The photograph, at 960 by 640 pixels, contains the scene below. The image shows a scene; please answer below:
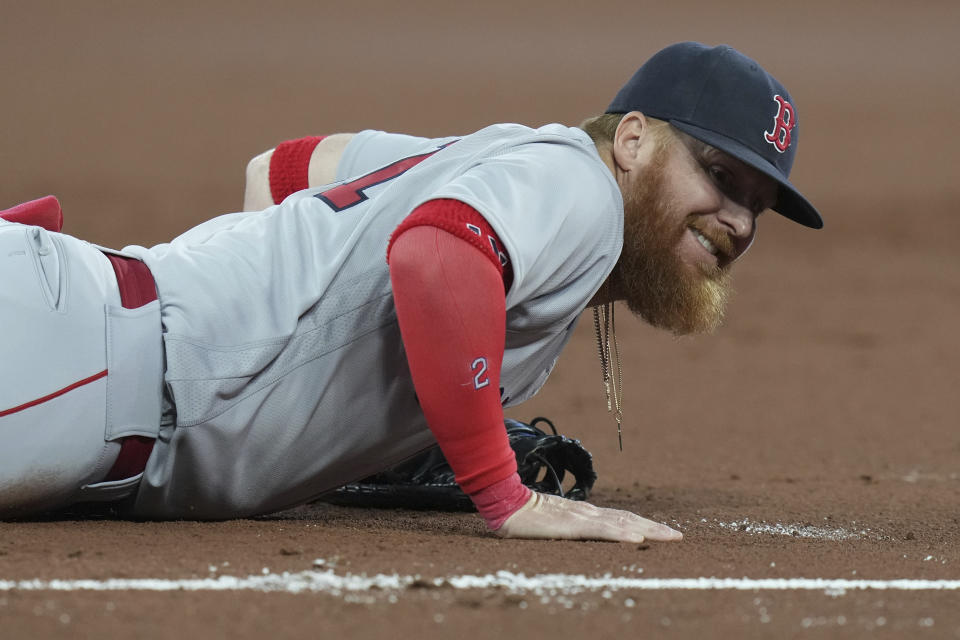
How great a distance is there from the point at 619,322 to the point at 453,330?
17.4ft

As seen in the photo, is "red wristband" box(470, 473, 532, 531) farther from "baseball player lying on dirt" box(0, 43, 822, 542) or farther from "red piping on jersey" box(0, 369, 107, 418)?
"red piping on jersey" box(0, 369, 107, 418)

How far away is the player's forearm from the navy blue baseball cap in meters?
0.68

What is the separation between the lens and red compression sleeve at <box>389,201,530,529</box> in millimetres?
1910

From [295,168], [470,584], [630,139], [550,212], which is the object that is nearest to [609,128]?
[630,139]

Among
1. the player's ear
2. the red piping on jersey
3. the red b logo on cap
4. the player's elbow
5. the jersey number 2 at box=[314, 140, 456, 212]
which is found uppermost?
the red b logo on cap

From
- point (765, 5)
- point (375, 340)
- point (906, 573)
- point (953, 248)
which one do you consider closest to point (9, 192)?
point (953, 248)

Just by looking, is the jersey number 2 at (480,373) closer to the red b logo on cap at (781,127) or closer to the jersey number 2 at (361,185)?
the jersey number 2 at (361,185)

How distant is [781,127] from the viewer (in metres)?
2.28

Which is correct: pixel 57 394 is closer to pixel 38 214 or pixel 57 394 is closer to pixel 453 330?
pixel 38 214

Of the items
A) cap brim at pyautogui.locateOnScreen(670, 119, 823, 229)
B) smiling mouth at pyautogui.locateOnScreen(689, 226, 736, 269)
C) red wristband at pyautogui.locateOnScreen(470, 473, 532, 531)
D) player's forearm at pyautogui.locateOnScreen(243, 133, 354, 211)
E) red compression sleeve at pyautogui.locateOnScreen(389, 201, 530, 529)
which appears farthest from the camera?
player's forearm at pyautogui.locateOnScreen(243, 133, 354, 211)

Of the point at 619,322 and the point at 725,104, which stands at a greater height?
the point at 725,104

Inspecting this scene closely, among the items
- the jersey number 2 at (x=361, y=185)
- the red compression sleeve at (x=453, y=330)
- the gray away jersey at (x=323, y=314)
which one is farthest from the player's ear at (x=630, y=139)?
the red compression sleeve at (x=453, y=330)

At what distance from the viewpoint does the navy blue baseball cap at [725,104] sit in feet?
7.33

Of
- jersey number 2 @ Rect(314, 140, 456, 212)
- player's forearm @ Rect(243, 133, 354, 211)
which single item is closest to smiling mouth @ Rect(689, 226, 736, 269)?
jersey number 2 @ Rect(314, 140, 456, 212)
